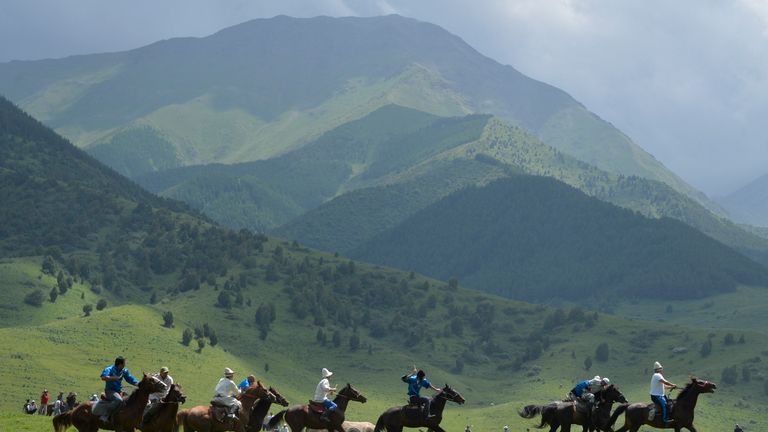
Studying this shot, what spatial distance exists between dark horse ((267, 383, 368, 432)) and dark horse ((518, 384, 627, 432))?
1116 centimetres

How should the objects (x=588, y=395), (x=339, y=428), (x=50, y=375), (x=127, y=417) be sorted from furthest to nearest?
(x=50, y=375) < (x=588, y=395) < (x=339, y=428) < (x=127, y=417)

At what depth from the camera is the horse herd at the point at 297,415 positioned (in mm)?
47825

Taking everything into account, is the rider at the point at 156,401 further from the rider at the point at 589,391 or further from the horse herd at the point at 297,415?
the rider at the point at 589,391

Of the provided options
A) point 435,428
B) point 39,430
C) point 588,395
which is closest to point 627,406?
point 588,395

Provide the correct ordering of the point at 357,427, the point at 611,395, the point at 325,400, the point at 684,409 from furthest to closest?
the point at 357,427 < the point at 611,395 < the point at 684,409 < the point at 325,400

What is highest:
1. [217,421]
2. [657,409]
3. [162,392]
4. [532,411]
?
[657,409]

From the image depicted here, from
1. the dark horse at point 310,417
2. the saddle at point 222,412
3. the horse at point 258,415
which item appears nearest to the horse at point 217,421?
the saddle at point 222,412

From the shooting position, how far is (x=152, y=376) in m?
47.8

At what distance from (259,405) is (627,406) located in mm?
19347

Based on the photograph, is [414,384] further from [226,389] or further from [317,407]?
[226,389]

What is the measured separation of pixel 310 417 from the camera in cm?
5441

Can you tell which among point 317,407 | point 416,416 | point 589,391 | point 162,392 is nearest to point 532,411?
point 589,391

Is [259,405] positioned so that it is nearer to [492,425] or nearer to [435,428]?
[435,428]

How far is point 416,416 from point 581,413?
30.8 ft
